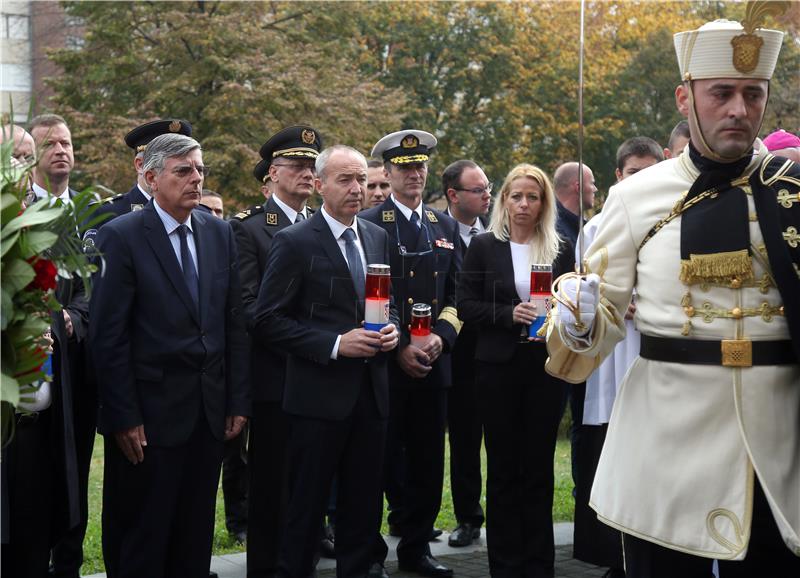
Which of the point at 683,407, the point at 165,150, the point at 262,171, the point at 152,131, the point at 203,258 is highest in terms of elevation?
the point at 152,131

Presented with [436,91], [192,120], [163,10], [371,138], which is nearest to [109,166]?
[192,120]

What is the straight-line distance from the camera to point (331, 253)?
6293 millimetres

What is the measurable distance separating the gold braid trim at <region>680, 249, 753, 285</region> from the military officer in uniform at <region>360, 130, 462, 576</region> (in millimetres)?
3076

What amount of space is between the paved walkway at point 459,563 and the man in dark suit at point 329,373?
1.05 metres

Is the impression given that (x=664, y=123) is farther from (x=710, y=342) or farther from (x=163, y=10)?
(x=710, y=342)

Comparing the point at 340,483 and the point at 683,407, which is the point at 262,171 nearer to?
the point at 340,483

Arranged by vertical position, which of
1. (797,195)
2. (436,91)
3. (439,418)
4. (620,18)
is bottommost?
(439,418)

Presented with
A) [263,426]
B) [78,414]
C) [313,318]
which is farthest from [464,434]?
[78,414]

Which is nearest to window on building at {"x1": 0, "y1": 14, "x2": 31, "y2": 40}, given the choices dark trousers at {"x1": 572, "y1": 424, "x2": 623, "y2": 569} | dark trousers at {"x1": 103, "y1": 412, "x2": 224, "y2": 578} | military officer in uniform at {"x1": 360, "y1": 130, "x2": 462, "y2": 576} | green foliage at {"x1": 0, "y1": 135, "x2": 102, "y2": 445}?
military officer in uniform at {"x1": 360, "y1": 130, "x2": 462, "y2": 576}

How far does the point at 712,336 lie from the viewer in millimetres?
4074

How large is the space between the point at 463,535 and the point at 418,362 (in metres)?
1.60

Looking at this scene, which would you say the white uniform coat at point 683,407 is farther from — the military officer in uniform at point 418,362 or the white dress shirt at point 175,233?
→ the military officer in uniform at point 418,362

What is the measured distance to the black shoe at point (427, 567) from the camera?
23.5ft

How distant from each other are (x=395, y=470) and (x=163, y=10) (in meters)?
17.3
